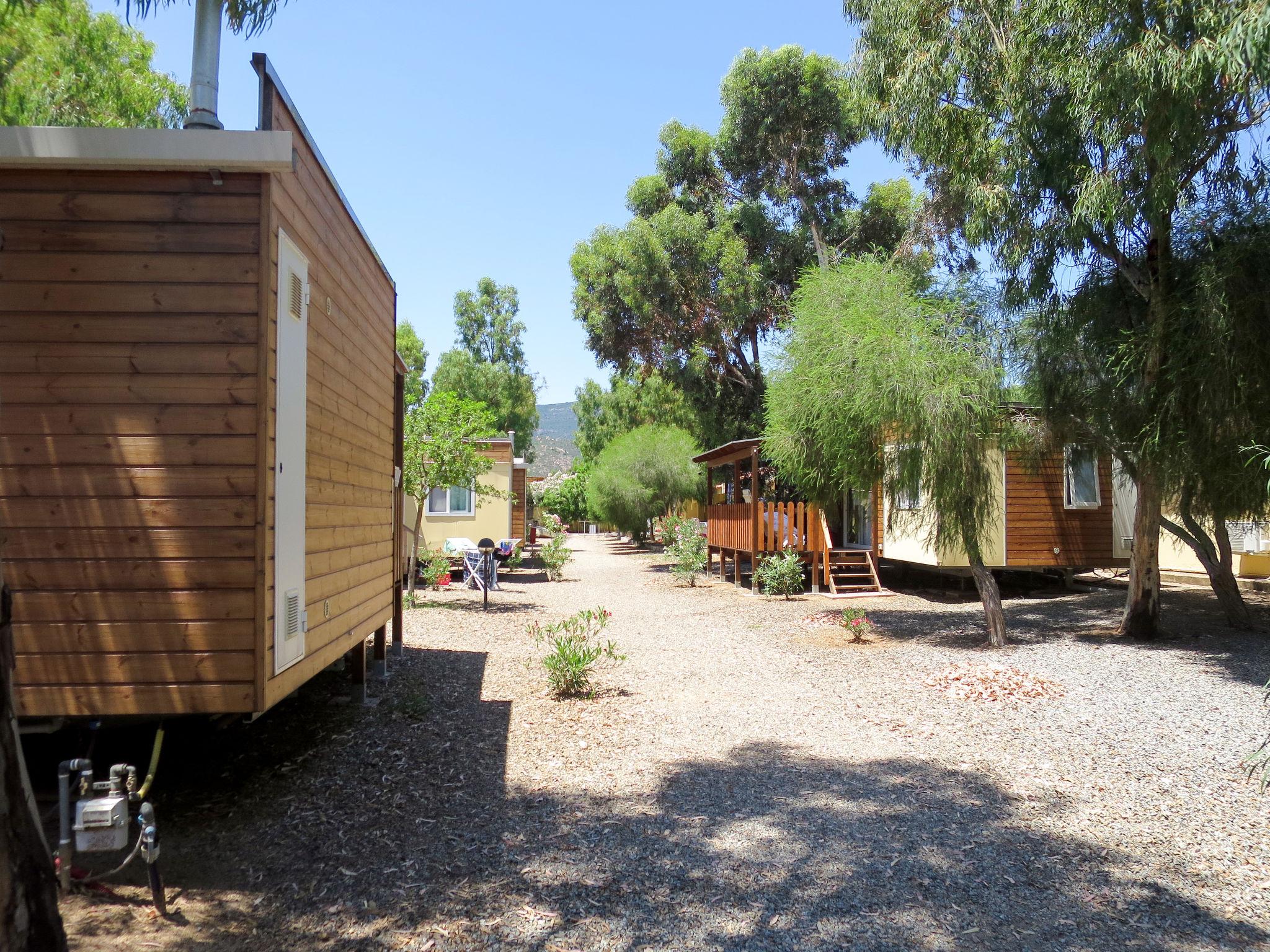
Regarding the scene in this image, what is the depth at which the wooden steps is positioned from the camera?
15203 millimetres

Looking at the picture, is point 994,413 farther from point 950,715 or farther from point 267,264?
point 267,264

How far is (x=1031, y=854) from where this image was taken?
3.83m

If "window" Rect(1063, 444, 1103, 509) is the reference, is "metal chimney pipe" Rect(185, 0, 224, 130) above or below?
above

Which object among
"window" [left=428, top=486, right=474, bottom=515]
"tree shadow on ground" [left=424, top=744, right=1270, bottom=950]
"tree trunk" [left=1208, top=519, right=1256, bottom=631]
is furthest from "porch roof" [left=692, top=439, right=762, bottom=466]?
"tree shadow on ground" [left=424, top=744, right=1270, bottom=950]

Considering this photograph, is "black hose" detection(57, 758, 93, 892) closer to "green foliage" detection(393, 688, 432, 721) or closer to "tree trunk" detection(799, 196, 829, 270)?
"green foliage" detection(393, 688, 432, 721)

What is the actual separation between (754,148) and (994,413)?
15.1m

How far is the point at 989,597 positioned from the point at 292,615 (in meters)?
8.06

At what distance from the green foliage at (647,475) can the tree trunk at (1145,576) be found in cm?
1903

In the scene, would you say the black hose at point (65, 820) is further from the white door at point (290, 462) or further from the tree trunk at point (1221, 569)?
the tree trunk at point (1221, 569)

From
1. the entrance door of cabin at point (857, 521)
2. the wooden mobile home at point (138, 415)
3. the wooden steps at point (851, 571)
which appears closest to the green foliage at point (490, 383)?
the entrance door of cabin at point (857, 521)

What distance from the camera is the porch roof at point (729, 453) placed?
15801 millimetres

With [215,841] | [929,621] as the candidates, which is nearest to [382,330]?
[215,841]

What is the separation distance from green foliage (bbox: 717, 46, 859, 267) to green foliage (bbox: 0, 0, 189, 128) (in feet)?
43.2

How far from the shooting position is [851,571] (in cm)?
1667
